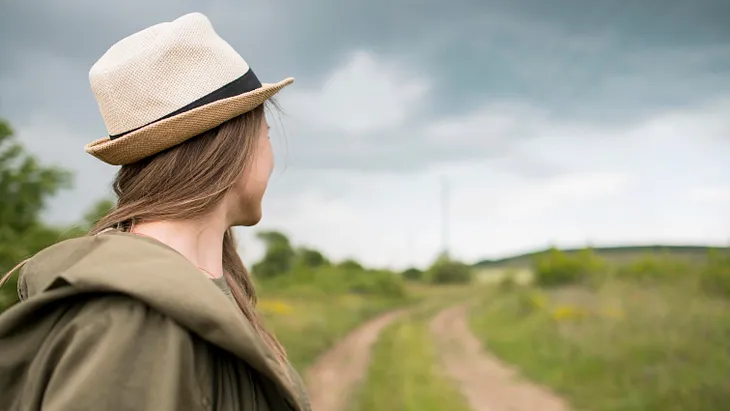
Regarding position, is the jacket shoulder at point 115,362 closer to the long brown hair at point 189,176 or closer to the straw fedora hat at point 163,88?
the long brown hair at point 189,176

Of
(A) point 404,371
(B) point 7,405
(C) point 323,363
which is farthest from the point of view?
(C) point 323,363

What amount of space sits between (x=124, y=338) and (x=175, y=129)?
0.49 meters

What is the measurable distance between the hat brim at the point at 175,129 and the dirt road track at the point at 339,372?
5968mm

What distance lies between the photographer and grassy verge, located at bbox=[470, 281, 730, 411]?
7.53 meters

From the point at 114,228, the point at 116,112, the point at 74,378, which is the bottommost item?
the point at 74,378

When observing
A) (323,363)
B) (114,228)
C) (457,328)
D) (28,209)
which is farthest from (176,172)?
(457,328)

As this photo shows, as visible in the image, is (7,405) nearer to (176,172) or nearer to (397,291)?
(176,172)

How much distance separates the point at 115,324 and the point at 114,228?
409 mm

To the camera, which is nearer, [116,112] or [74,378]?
[74,378]

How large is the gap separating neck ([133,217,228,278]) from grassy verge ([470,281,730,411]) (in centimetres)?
689

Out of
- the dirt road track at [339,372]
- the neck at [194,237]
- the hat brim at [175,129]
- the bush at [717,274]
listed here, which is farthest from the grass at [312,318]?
the bush at [717,274]

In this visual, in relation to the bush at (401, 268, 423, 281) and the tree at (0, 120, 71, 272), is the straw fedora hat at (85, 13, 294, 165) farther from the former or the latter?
the bush at (401, 268, 423, 281)

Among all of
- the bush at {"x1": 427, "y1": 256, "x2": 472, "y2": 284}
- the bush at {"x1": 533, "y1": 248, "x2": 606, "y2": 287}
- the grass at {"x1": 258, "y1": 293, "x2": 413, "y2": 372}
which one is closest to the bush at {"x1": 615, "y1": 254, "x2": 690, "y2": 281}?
the bush at {"x1": 533, "y1": 248, "x2": 606, "y2": 287}

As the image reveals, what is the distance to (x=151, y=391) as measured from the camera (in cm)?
119
